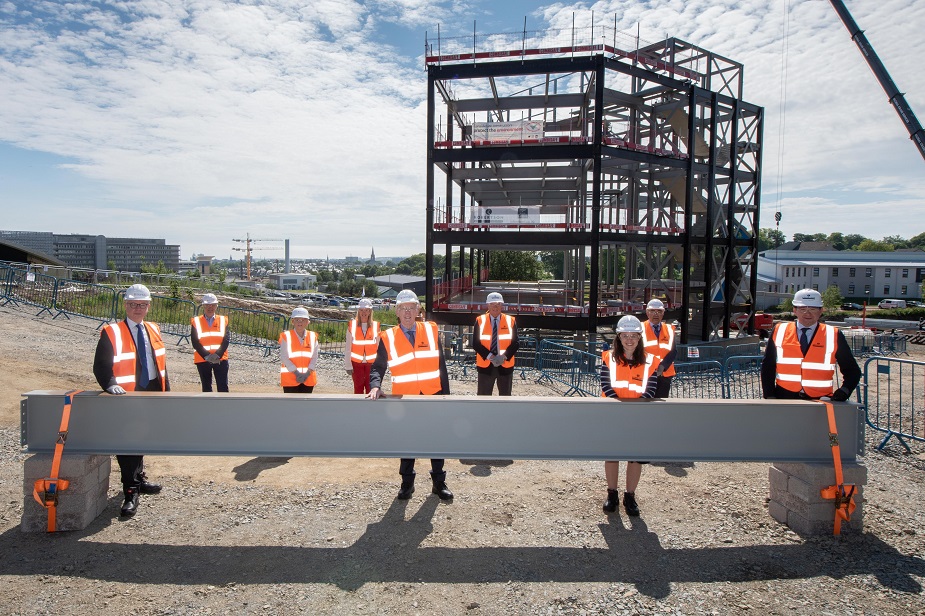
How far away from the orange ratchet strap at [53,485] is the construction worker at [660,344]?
572 centimetres

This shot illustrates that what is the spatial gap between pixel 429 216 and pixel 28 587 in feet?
70.0

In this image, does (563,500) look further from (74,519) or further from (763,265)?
(763,265)

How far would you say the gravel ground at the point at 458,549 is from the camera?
3754 mm

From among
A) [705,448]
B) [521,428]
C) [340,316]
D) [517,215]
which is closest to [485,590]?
[521,428]

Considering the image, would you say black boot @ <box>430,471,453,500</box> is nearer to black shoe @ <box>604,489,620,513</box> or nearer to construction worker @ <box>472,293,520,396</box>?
black shoe @ <box>604,489,620,513</box>

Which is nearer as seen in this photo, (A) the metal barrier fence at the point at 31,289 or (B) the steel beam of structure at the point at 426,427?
(B) the steel beam of structure at the point at 426,427

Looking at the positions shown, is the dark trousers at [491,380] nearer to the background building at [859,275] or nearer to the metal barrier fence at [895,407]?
the metal barrier fence at [895,407]

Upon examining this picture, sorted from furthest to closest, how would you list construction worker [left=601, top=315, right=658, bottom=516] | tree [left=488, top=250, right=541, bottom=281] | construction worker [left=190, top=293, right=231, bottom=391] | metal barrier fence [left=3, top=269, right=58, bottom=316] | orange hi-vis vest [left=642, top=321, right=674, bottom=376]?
tree [left=488, top=250, right=541, bottom=281]
metal barrier fence [left=3, top=269, right=58, bottom=316]
construction worker [left=190, top=293, right=231, bottom=391]
orange hi-vis vest [left=642, top=321, right=674, bottom=376]
construction worker [left=601, top=315, right=658, bottom=516]

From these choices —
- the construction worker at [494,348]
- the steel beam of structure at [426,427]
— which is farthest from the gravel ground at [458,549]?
the construction worker at [494,348]

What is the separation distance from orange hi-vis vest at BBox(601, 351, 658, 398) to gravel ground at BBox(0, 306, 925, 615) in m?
1.15

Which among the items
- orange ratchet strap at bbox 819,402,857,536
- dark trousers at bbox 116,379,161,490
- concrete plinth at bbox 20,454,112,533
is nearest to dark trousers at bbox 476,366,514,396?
orange ratchet strap at bbox 819,402,857,536

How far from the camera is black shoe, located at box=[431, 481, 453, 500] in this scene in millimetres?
5383

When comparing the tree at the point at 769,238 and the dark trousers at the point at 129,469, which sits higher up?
the tree at the point at 769,238

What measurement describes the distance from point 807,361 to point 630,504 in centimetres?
212
